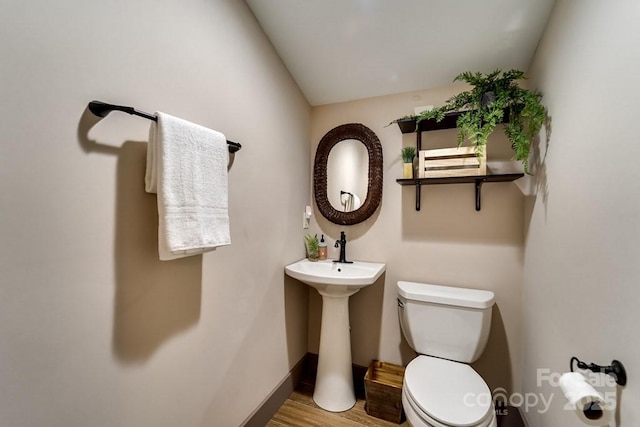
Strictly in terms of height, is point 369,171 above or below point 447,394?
above

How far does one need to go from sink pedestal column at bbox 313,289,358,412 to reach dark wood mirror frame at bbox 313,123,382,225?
1.94 feet

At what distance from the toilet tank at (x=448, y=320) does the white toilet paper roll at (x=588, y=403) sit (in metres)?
0.73

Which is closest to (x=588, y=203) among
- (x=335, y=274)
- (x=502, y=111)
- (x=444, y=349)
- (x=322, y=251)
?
(x=502, y=111)

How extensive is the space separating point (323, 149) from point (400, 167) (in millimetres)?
608

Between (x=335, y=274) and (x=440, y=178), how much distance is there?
868 millimetres

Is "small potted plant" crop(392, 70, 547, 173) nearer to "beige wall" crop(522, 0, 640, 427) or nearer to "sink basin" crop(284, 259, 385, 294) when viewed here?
"beige wall" crop(522, 0, 640, 427)

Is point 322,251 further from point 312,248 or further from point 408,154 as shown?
point 408,154

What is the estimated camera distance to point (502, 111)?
1.31m

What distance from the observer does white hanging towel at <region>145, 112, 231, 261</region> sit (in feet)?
2.74

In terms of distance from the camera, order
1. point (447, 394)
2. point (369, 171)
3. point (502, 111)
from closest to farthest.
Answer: point (447, 394), point (502, 111), point (369, 171)

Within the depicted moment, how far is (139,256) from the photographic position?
0.87 m

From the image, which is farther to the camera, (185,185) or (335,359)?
(335,359)

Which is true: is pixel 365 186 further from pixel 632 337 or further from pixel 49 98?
pixel 49 98

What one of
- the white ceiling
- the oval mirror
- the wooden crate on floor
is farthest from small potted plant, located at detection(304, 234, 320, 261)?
the white ceiling
